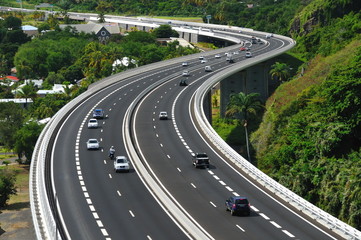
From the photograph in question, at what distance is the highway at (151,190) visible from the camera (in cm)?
4909

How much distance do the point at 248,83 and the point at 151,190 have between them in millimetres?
83014

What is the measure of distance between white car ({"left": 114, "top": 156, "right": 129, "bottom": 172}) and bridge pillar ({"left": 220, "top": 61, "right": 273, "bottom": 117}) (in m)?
66.9

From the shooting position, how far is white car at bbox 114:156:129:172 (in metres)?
66.6

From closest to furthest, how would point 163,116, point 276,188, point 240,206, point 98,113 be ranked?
point 240,206, point 276,188, point 163,116, point 98,113

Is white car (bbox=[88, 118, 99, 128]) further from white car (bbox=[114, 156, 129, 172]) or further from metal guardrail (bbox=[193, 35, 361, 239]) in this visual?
white car (bbox=[114, 156, 129, 172])

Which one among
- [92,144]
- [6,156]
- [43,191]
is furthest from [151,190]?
[6,156]

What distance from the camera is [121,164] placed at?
66.8 meters

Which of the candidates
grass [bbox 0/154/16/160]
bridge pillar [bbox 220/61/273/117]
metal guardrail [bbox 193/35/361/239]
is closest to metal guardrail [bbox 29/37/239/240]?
metal guardrail [bbox 193/35/361/239]

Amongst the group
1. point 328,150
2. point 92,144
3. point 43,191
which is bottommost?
point 92,144

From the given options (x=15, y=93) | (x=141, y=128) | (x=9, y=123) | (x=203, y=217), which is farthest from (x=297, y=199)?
(x=15, y=93)

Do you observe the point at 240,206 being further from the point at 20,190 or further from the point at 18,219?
the point at 20,190

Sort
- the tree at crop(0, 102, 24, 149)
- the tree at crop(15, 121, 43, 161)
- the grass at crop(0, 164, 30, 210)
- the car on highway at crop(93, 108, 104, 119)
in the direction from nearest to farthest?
the grass at crop(0, 164, 30, 210) < the car on highway at crop(93, 108, 104, 119) < the tree at crop(15, 121, 43, 161) < the tree at crop(0, 102, 24, 149)

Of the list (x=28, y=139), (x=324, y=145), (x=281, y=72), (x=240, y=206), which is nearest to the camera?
(x=240, y=206)

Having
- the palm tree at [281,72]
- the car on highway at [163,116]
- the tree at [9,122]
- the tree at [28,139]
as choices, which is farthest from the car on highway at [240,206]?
the palm tree at [281,72]
